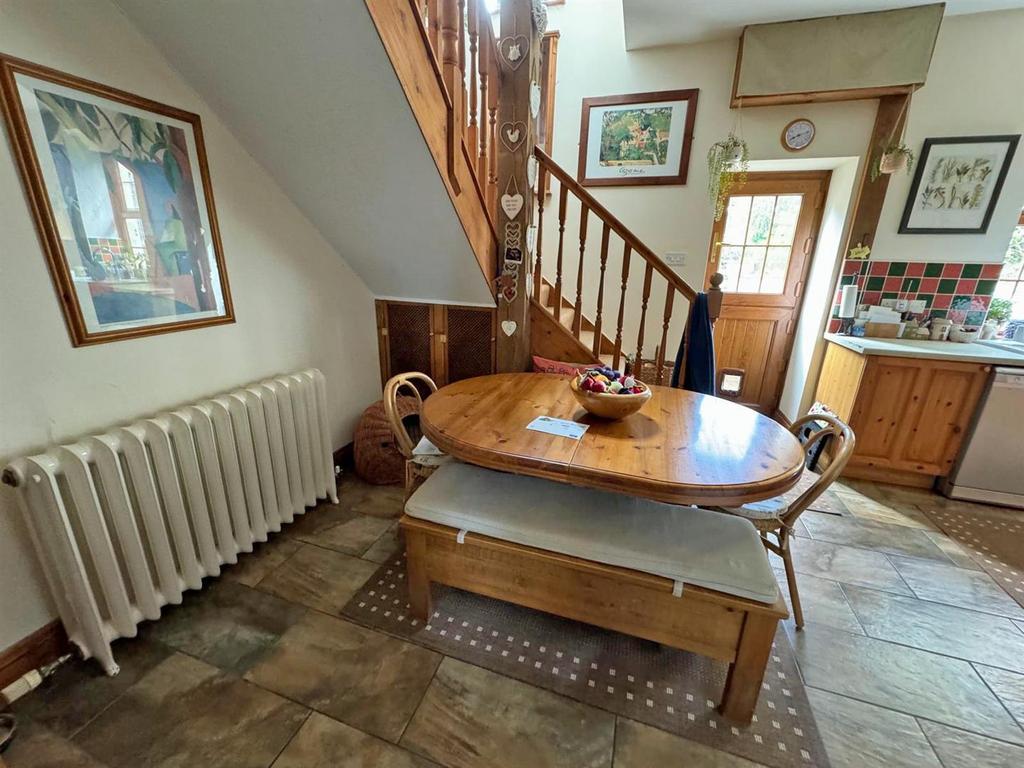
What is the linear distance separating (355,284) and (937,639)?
3268 millimetres

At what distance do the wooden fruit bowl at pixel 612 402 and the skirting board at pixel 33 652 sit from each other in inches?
78.4

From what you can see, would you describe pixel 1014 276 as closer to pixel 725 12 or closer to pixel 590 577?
pixel 725 12

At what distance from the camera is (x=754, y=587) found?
116 centimetres

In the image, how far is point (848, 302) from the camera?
9.47 ft

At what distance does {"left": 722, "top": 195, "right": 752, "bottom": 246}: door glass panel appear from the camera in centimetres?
331

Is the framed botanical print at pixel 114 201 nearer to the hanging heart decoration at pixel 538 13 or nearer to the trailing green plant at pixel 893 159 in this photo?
the hanging heart decoration at pixel 538 13

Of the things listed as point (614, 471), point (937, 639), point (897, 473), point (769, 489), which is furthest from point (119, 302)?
point (897, 473)

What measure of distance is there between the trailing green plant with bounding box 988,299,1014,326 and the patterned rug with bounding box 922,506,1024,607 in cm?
134

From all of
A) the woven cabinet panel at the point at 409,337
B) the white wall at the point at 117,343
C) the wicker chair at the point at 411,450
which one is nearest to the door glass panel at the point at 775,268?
the woven cabinet panel at the point at 409,337

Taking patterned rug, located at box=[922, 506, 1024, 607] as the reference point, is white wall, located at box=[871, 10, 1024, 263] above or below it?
above

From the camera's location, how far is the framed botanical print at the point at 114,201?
3.89 ft

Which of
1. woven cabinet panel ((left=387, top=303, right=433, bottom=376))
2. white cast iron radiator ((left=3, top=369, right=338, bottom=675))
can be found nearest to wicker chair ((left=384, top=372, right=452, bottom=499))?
white cast iron radiator ((left=3, top=369, right=338, bottom=675))

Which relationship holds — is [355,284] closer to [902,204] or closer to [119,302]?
[119,302]

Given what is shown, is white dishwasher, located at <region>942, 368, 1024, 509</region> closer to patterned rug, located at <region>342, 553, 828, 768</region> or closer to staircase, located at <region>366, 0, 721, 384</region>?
staircase, located at <region>366, 0, 721, 384</region>
